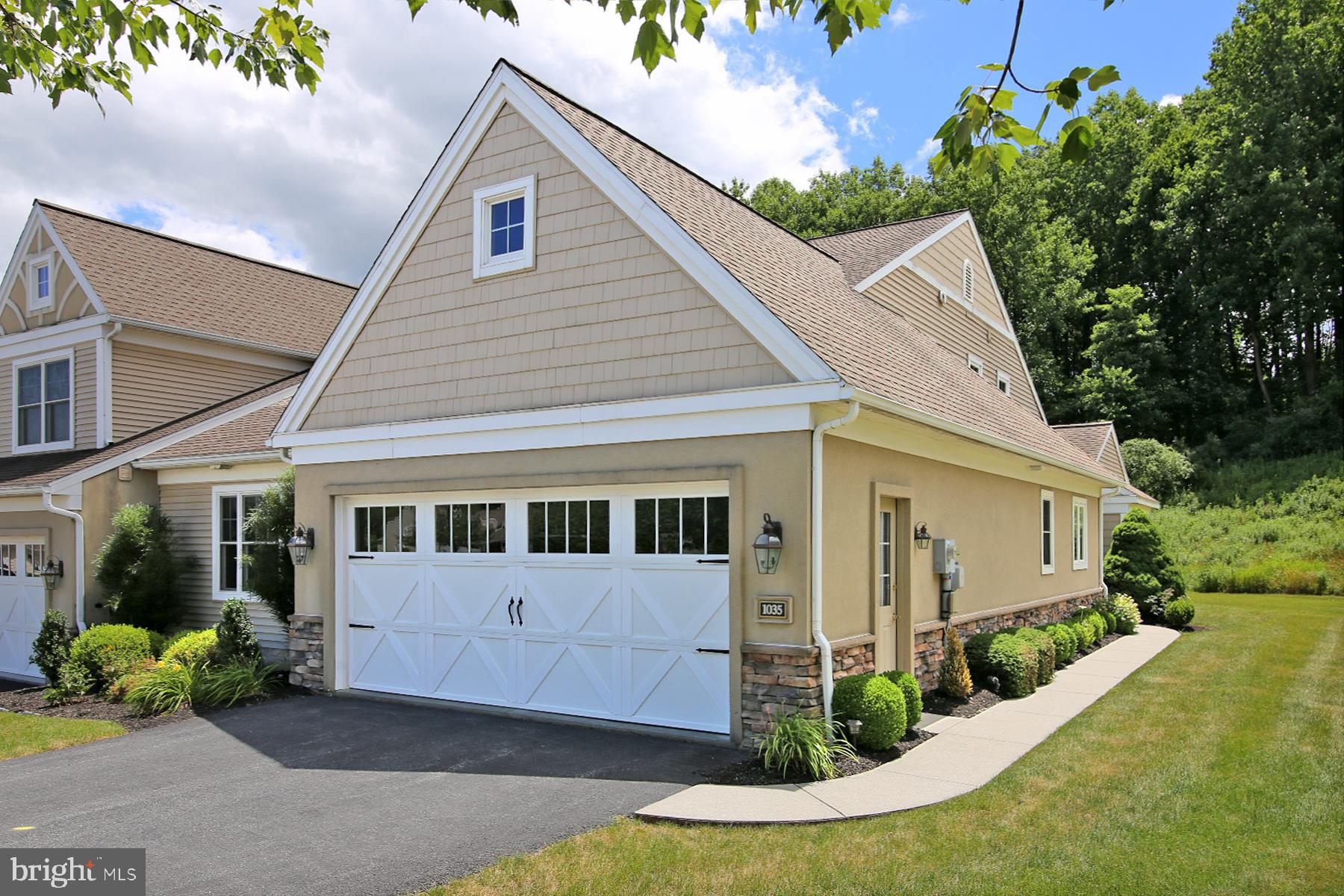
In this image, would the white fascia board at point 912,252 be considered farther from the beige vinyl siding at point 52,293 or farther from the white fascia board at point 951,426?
the beige vinyl siding at point 52,293

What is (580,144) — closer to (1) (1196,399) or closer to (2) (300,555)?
(2) (300,555)

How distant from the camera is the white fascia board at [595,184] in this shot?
851 cm

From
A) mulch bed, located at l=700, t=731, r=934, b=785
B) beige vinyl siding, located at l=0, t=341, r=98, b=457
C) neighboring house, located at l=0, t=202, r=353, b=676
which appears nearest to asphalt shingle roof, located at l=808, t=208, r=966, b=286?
mulch bed, located at l=700, t=731, r=934, b=785

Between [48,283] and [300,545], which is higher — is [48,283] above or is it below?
above

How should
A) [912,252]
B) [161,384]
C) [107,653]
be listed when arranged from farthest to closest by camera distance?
[161,384]
[912,252]
[107,653]

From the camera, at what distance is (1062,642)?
13703 mm

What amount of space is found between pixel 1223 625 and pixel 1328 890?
15.6m

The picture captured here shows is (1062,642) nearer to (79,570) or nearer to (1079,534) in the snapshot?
(1079,534)

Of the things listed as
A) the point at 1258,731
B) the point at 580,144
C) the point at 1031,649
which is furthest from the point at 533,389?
the point at 1258,731

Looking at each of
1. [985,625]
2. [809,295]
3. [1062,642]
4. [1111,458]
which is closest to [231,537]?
[809,295]

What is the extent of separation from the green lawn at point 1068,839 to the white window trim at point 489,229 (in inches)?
245

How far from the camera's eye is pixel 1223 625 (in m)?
19.0

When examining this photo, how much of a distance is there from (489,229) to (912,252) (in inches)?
314

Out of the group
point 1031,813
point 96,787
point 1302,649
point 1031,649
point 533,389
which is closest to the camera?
point 1031,813
